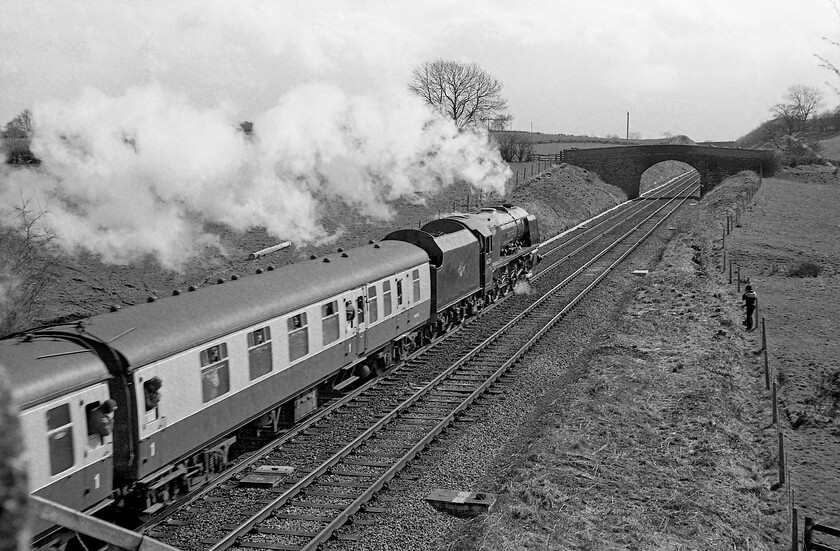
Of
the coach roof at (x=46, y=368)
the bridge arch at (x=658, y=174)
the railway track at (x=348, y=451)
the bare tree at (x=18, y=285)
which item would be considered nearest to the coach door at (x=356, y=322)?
the railway track at (x=348, y=451)

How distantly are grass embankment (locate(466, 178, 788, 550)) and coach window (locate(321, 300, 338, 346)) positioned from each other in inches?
183

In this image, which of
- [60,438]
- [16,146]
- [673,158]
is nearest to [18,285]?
[60,438]

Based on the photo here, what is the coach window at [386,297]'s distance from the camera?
61.9 ft

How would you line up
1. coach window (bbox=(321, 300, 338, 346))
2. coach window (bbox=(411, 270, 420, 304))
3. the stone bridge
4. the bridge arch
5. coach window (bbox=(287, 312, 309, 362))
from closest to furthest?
coach window (bbox=(287, 312, 309, 362)), coach window (bbox=(321, 300, 338, 346)), coach window (bbox=(411, 270, 420, 304)), the stone bridge, the bridge arch

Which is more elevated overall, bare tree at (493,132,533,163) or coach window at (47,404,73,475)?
bare tree at (493,132,533,163)

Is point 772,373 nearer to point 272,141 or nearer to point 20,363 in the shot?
point 20,363

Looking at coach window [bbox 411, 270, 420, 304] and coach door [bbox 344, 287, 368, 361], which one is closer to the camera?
coach door [bbox 344, 287, 368, 361]

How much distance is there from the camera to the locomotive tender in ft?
31.6

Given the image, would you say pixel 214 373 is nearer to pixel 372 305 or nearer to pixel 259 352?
pixel 259 352

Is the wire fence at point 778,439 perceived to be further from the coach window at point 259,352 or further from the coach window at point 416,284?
the coach window at point 416,284

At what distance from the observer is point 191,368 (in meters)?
12.0

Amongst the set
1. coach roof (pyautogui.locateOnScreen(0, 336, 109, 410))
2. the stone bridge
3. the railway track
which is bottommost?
the railway track

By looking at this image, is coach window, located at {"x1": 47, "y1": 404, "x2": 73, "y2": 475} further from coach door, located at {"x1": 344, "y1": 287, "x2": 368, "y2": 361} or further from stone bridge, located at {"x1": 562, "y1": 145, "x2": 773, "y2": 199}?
stone bridge, located at {"x1": 562, "y1": 145, "x2": 773, "y2": 199}

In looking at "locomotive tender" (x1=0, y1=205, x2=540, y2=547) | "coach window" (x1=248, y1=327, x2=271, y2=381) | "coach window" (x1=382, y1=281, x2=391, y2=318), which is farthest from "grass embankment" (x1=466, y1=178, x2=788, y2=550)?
"coach window" (x1=248, y1=327, x2=271, y2=381)
